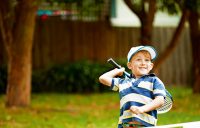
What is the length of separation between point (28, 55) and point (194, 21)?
5.92m

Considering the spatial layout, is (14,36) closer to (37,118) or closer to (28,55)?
(28,55)

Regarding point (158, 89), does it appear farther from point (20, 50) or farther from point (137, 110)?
point (20, 50)

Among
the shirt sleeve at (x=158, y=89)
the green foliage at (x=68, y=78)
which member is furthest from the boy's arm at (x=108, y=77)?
the green foliage at (x=68, y=78)

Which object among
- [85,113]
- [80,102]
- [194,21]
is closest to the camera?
[85,113]

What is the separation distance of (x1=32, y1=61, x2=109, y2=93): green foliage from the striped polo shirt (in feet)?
43.6

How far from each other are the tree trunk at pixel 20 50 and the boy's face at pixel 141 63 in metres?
8.17

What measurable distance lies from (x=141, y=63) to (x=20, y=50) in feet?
27.7

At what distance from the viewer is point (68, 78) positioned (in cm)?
1842

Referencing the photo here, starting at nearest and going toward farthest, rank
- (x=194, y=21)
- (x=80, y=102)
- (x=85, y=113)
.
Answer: (x=85, y=113) < (x=80, y=102) < (x=194, y=21)

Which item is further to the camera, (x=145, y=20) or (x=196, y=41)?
(x=196, y=41)

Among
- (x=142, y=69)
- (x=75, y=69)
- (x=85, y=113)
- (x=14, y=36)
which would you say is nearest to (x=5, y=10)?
(x=14, y=36)

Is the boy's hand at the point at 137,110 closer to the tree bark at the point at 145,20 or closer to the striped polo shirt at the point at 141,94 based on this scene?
the striped polo shirt at the point at 141,94

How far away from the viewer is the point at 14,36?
518 inches

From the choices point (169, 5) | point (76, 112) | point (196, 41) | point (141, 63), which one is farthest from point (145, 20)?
point (141, 63)
